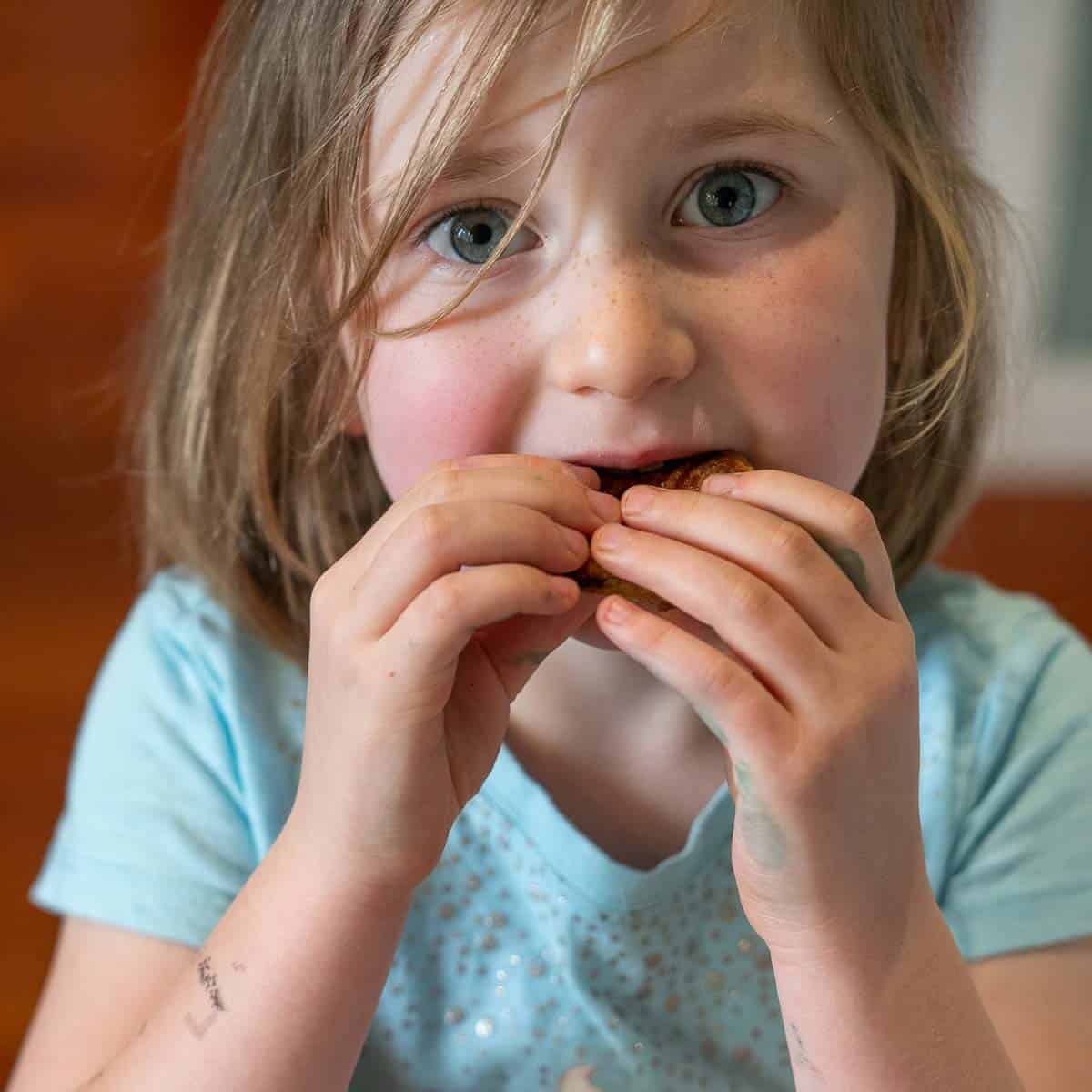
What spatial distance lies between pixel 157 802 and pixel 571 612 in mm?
349

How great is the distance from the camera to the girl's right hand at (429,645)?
2.38 ft

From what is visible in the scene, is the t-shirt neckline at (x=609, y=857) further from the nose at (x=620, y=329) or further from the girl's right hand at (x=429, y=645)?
the nose at (x=620, y=329)

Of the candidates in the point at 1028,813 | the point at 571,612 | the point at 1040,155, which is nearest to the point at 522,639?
the point at 571,612

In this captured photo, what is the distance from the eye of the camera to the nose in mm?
762

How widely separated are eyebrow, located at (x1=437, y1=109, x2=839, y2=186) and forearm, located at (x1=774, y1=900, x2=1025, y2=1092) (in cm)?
39

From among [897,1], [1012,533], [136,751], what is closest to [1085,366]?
[1012,533]

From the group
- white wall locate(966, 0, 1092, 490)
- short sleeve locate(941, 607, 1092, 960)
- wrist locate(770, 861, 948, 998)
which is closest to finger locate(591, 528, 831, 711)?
wrist locate(770, 861, 948, 998)

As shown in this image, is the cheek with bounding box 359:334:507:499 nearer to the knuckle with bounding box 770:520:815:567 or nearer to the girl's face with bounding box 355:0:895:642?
the girl's face with bounding box 355:0:895:642

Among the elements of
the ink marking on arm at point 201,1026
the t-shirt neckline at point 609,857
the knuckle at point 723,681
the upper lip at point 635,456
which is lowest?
the ink marking on arm at point 201,1026

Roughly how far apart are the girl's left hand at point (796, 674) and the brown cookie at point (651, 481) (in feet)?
0.08

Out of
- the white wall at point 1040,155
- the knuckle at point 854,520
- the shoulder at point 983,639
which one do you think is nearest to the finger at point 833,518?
the knuckle at point 854,520

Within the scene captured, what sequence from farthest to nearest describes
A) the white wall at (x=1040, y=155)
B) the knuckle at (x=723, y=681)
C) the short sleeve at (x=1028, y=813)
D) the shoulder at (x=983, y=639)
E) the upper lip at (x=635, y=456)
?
the white wall at (x=1040, y=155)
the shoulder at (x=983, y=639)
the short sleeve at (x=1028, y=813)
the upper lip at (x=635, y=456)
the knuckle at (x=723, y=681)

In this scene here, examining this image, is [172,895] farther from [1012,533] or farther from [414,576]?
[1012,533]

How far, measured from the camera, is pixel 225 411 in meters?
1.05
